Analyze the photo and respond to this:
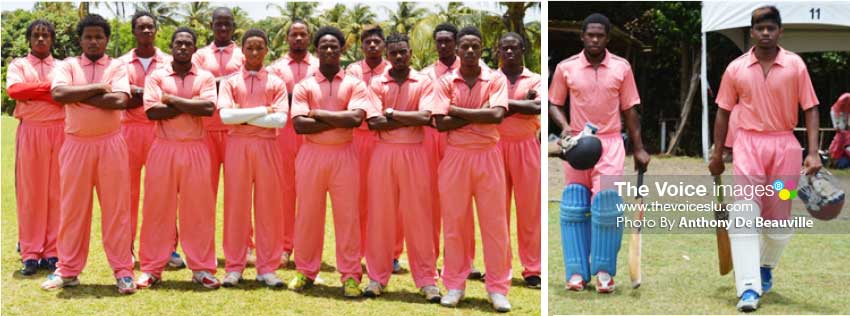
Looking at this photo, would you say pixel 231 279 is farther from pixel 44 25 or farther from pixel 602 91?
pixel 602 91

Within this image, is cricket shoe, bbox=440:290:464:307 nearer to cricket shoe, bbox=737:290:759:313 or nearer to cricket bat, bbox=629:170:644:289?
cricket bat, bbox=629:170:644:289

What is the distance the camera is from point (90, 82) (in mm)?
7031

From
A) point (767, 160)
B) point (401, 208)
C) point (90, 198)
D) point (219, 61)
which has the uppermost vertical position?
point (219, 61)

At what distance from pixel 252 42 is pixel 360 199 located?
61.7 inches

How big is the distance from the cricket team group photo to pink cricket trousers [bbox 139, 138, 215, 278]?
0.6 inches

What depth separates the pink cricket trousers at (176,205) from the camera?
7215mm

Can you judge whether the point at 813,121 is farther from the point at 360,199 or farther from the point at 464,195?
the point at 360,199

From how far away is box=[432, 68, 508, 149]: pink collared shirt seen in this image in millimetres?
6742

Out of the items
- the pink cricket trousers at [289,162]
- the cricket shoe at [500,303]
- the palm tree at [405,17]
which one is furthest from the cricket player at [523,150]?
the palm tree at [405,17]

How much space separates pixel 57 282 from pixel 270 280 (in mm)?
1599

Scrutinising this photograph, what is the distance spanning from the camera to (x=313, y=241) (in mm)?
7320

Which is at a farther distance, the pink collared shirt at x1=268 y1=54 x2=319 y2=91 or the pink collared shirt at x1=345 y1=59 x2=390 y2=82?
the pink collared shirt at x1=268 y1=54 x2=319 y2=91

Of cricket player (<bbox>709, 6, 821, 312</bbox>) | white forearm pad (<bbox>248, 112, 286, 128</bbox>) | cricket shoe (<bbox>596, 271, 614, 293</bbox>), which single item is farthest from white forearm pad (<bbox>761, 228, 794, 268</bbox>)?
white forearm pad (<bbox>248, 112, 286, 128</bbox>)

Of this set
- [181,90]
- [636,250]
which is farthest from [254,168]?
[636,250]
